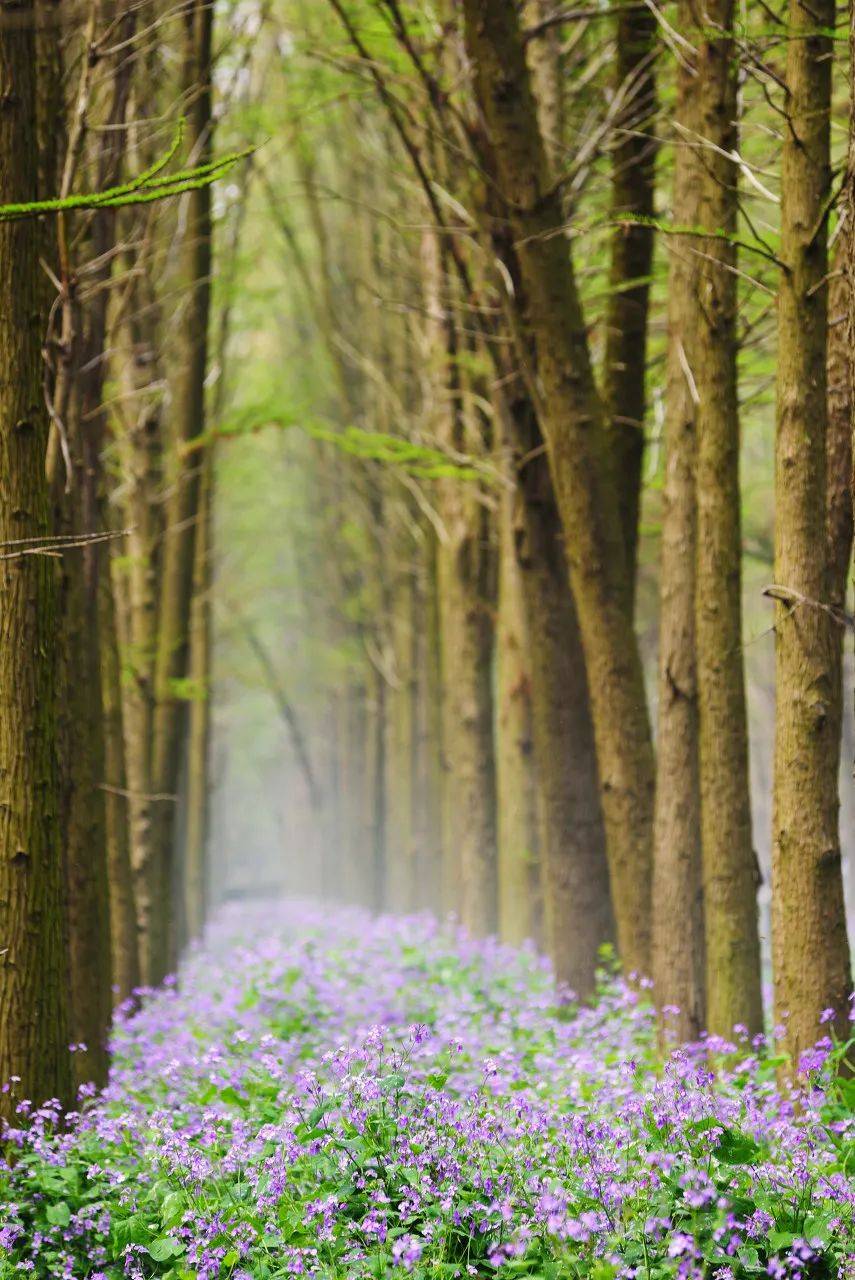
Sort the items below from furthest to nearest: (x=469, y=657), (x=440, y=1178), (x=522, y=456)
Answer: (x=469, y=657) → (x=522, y=456) → (x=440, y=1178)

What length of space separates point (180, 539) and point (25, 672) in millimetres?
6278

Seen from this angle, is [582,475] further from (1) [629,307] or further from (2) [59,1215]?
(2) [59,1215]

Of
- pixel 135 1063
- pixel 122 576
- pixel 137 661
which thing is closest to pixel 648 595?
pixel 122 576

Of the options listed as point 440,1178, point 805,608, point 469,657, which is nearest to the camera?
point 440,1178

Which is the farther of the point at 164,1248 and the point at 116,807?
the point at 116,807

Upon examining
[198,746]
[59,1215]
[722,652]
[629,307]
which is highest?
[629,307]

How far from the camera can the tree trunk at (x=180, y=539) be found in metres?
10.2

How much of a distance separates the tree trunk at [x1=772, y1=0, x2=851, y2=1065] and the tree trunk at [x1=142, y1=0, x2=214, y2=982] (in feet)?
19.5

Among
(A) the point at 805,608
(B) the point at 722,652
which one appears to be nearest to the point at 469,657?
(B) the point at 722,652

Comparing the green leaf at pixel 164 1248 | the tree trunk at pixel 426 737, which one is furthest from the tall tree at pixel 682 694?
the tree trunk at pixel 426 737

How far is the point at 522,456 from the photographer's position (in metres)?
8.23

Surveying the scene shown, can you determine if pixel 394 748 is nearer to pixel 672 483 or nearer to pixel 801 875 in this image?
pixel 672 483

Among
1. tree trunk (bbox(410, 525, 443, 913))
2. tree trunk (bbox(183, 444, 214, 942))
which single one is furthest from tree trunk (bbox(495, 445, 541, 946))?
tree trunk (bbox(183, 444, 214, 942))

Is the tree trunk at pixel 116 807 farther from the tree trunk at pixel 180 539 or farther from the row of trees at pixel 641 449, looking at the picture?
the row of trees at pixel 641 449
